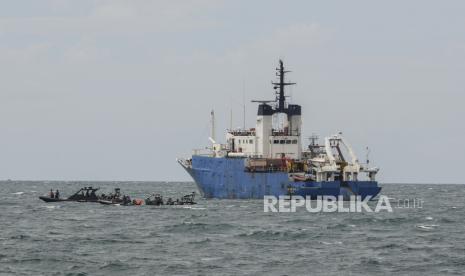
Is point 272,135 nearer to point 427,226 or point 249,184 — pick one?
point 249,184

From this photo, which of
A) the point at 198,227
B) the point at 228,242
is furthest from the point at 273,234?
the point at 198,227

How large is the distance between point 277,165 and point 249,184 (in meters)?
4.09

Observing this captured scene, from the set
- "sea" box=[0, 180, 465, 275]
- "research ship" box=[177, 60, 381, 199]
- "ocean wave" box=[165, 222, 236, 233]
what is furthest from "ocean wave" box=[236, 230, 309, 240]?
"research ship" box=[177, 60, 381, 199]

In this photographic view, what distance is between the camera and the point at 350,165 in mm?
105500

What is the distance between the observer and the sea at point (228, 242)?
49.3 m

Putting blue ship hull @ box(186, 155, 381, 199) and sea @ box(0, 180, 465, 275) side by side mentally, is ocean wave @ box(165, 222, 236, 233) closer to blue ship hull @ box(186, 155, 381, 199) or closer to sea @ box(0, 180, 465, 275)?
sea @ box(0, 180, 465, 275)

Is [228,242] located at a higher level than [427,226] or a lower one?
lower

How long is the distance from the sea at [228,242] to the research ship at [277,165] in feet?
39.0

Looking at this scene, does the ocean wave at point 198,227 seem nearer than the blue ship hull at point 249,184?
Yes

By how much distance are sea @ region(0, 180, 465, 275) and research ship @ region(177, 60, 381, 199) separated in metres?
11.9

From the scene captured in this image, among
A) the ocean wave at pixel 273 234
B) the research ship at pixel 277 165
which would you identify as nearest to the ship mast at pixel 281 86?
the research ship at pixel 277 165

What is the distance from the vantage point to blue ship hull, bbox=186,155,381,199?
10356cm

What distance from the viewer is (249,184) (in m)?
112

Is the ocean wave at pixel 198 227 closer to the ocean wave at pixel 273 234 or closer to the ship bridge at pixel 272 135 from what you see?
the ocean wave at pixel 273 234
